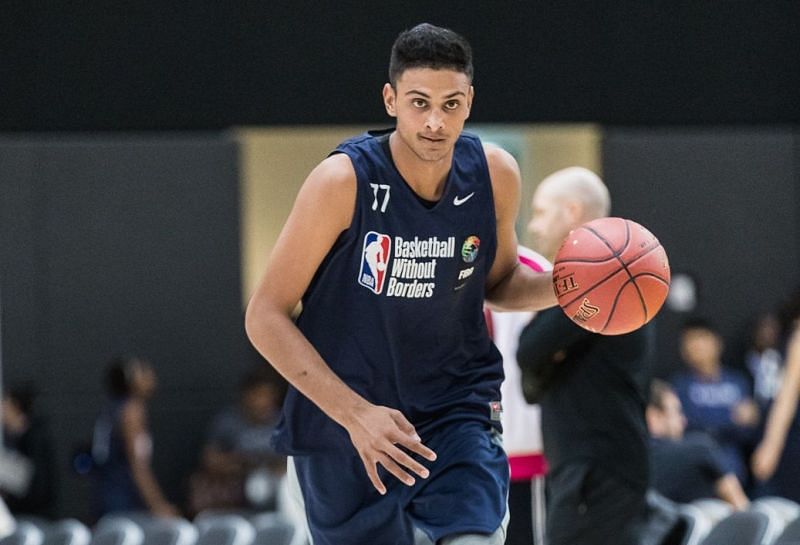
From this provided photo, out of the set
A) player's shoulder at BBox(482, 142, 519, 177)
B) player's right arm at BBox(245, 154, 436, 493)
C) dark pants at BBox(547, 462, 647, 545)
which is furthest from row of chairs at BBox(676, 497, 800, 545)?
player's right arm at BBox(245, 154, 436, 493)

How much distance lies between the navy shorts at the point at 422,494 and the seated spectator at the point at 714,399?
6630 millimetres

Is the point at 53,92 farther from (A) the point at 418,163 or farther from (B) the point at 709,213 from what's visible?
(A) the point at 418,163

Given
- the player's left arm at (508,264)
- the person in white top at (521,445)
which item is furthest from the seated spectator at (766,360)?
the player's left arm at (508,264)

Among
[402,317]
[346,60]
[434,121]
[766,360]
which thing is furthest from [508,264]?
[346,60]

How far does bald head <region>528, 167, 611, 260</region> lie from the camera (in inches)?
227

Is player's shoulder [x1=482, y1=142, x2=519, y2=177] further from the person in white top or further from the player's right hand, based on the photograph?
the person in white top

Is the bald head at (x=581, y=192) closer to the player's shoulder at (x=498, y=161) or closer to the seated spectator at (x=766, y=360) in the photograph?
the player's shoulder at (x=498, y=161)

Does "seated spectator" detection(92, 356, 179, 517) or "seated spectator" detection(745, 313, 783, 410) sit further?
"seated spectator" detection(745, 313, 783, 410)

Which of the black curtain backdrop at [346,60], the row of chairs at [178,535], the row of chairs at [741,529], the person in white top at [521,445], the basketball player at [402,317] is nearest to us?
the basketball player at [402,317]

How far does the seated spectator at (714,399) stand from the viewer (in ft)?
35.7

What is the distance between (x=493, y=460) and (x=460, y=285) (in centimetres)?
48

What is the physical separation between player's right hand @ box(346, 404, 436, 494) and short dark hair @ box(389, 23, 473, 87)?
0.90m

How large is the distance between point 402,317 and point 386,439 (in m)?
0.43

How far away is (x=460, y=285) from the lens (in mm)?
4395
